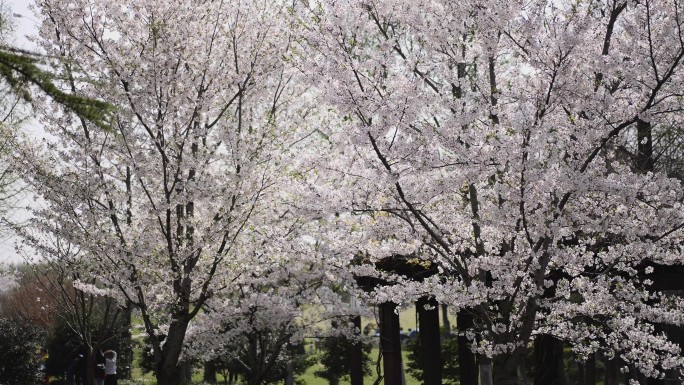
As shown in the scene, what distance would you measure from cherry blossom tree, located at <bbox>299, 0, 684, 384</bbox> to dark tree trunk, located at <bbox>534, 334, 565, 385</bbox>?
4054 millimetres

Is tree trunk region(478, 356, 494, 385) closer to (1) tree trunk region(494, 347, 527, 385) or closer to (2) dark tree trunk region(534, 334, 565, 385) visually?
(1) tree trunk region(494, 347, 527, 385)

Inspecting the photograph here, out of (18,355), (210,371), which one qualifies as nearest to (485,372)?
(18,355)

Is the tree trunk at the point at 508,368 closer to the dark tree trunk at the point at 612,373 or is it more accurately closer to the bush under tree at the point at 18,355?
the dark tree trunk at the point at 612,373

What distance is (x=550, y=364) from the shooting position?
12.5 m

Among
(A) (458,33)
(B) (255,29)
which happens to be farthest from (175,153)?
(A) (458,33)

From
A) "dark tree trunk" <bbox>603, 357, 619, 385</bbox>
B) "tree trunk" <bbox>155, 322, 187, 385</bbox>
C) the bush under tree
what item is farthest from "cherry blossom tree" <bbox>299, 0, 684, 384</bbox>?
the bush under tree

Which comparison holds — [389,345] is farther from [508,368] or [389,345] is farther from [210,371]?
[210,371]

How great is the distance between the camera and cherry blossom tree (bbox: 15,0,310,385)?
31.9 feet

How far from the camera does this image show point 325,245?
10648mm

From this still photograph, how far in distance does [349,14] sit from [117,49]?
4018 mm

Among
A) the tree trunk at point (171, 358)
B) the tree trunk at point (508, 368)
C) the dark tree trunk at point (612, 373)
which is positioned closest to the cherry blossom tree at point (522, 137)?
the tree trunk at point (508, 368)

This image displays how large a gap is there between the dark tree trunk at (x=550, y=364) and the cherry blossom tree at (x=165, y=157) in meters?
5.54

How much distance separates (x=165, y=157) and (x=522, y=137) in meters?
5.13

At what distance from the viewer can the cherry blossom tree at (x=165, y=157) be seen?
9734mm
